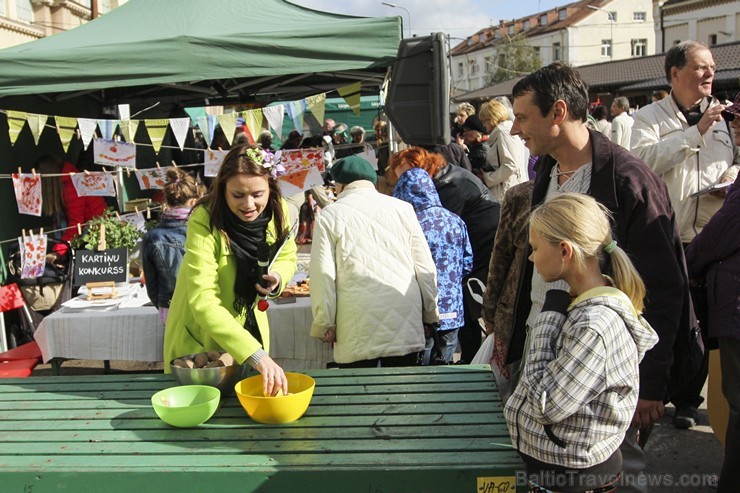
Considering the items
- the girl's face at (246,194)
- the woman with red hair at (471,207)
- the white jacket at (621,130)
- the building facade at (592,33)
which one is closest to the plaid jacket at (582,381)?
the girl's face at (246,194)

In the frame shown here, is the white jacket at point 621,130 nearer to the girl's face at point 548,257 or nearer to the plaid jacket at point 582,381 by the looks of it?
the girl's face at point 548,257

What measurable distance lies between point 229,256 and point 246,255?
0.22 feet

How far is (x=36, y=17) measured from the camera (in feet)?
71.9

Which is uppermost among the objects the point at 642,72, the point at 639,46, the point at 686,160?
the point at 639,46

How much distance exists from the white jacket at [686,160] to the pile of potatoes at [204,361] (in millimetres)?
2506

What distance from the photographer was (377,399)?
90.0 inches

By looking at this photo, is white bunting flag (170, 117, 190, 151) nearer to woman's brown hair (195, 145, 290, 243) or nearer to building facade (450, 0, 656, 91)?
woman's brown hair (195, 145, 290, 243)

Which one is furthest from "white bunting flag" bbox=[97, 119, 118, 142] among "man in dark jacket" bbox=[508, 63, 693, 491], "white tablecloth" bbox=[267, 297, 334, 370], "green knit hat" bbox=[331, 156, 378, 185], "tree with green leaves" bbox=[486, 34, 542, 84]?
"tree with green leaves" bbox=[486, 34, 542, 84]

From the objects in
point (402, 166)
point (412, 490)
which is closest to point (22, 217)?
point (402, 166)

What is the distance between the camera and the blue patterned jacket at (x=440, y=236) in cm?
408

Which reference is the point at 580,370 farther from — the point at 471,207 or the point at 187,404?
the point at 471,207

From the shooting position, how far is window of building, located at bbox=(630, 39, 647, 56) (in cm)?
6438

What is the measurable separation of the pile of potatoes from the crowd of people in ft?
0.33

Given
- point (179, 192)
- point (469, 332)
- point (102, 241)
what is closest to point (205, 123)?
point (102, 241)
